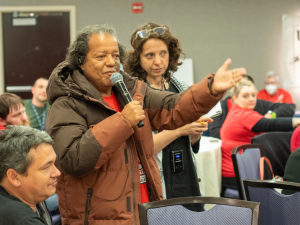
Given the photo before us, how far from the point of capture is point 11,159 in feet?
3.66

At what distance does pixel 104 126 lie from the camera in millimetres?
1158

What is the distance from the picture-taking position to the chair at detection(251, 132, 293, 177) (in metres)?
2.82

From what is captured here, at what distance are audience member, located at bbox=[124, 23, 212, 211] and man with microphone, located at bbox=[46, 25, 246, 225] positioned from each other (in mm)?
366

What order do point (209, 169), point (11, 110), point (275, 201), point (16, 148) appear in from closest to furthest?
1. point (16, 148)
2. point (275, 201)
3. point (11, 110)
4. point (209, 169)

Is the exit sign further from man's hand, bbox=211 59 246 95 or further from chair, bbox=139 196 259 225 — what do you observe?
chair, bbox=139 196 259 225

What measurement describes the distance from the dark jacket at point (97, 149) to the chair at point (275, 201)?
0.50 meters

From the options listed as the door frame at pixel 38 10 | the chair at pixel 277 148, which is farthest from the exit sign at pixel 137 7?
the chair at pixel 277 148

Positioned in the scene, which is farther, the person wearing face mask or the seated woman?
the person wearing face mask

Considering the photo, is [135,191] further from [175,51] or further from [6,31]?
[6,31]

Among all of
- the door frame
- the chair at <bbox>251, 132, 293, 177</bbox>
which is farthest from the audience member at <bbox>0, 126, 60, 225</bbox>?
the door frame

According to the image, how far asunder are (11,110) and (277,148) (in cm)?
220

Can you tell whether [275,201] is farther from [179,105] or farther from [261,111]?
[261,111]

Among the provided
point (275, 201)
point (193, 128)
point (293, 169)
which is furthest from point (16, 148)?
point (293, 169)

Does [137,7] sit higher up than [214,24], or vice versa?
[137,7]
